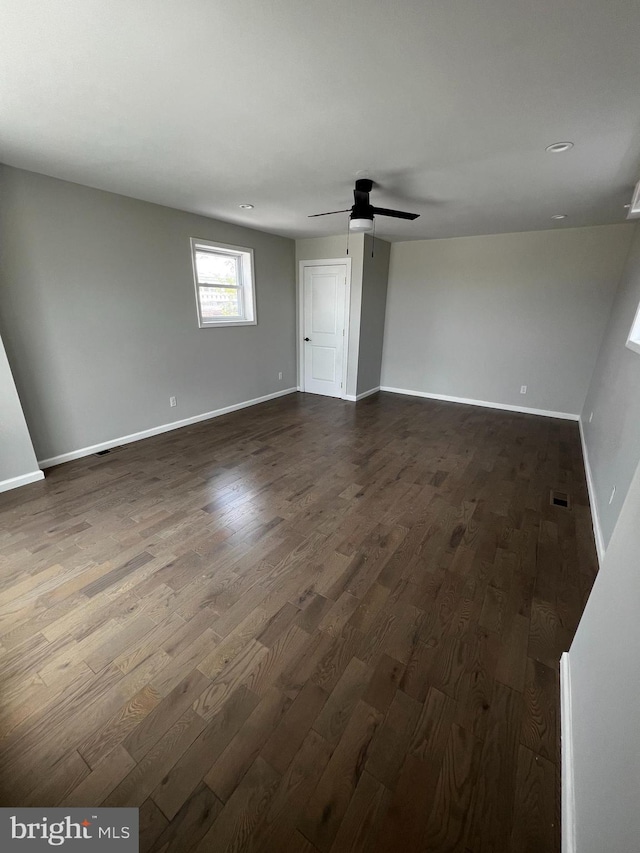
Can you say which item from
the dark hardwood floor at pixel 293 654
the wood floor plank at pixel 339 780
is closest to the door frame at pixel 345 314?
the dark hardwood floor at pixel 293 654

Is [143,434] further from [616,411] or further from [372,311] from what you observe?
[616,411]

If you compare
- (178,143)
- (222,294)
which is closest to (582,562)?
(178,143)

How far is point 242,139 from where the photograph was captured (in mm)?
2123

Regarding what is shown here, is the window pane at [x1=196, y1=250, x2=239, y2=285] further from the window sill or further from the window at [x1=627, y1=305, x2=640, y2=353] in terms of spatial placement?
the window at [x1=627, y1=305, x2=640, y2=353]

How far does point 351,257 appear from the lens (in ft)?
16.3

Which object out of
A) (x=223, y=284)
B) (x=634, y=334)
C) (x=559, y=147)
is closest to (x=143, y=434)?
(x=223, y=284)

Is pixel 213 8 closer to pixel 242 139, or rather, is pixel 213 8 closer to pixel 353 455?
pixel 242 139

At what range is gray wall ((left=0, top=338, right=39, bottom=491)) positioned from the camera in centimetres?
268

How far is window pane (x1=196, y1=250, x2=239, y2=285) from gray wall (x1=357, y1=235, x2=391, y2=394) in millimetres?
1887

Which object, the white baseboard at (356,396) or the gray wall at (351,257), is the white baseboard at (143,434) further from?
the gray wall at (351,257)

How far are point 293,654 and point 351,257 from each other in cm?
497

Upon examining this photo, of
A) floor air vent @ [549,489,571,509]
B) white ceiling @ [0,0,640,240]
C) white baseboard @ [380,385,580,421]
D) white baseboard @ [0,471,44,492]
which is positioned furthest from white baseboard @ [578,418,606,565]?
white baseboard @ [0,471,44,492]

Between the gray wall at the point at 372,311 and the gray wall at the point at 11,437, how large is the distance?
4169 mm

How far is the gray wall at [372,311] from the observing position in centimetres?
509
